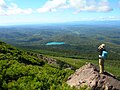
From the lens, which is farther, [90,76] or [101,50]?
[101,50]

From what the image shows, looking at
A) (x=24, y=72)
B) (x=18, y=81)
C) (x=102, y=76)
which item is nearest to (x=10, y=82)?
(x=18, y=81)

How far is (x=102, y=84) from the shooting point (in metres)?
23.2

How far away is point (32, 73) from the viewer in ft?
101

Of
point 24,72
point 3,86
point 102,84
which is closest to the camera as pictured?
point 102,84

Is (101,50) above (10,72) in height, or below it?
above

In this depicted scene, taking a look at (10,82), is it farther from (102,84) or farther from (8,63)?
(102,84)

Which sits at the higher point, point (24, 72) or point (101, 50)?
point (101, 50)

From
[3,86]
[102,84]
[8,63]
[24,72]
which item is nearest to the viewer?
[102,84]

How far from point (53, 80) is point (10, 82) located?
512 centimetres

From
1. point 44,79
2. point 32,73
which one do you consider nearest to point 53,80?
point 44,79

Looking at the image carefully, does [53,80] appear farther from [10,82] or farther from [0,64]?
[0,64]

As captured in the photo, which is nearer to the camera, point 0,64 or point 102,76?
point 102,76

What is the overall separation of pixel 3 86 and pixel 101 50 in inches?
Result: 445

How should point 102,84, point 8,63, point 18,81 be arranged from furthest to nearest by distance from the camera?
point 8,63 → point 18,81 → point 102,84
